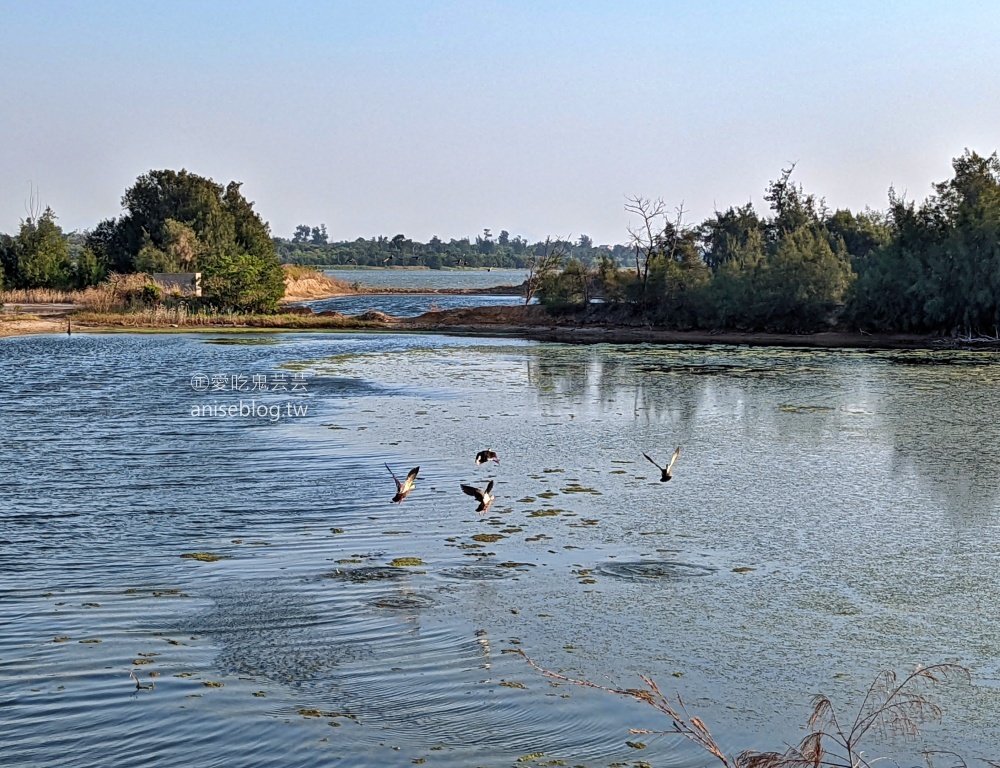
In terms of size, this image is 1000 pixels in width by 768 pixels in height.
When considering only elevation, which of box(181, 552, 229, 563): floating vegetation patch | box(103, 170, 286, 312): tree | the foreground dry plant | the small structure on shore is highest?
box(103, 170, 286, 312): tree

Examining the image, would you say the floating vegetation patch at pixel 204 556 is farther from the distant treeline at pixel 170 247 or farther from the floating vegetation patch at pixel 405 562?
the distant treeline at pixel 170 247

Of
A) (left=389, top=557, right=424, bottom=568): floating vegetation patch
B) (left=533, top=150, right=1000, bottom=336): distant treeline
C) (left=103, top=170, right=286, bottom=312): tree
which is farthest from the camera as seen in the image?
(left=103, top=170, right=286, bottom=312): tree

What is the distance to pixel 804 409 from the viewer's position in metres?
21.1

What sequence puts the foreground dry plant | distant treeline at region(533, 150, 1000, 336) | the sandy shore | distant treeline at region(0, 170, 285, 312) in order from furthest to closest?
distant treeline at region(0, 170, 285, 312) → the sandy shore → distant treeline at region(533, 150, 1000, 336) → the foreground dry plant

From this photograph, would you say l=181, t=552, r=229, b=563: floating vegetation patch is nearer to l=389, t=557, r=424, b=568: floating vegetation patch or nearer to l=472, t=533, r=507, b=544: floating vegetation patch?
l=389, t=557, r=424, b=568: floating vegetation patch

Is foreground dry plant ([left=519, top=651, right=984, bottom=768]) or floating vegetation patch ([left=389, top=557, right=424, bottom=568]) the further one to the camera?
floating vegetation patch ([left=389, top=557, right=424, bottom=568])


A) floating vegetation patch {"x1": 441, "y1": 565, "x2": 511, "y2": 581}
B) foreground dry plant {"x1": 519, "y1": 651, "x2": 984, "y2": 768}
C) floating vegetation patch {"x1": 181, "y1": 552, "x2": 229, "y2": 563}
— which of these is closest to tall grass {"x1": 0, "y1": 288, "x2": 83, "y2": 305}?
floating vegetation patch {"x1": 181, "y1": 552, "x2": 229, "y2": 563}

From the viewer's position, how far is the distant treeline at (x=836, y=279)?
40031 mm

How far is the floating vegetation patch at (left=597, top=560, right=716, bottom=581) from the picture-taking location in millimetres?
9047

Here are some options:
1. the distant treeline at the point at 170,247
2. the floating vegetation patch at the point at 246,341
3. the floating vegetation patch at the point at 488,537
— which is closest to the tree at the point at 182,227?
the distant treeline at the point at 170,247

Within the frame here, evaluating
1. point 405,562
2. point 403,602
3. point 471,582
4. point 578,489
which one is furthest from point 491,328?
point 403,602

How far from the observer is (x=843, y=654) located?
7.15 metres

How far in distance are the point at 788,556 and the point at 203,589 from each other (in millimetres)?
4979

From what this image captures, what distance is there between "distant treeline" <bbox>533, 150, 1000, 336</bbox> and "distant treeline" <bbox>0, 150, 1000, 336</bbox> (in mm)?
54
